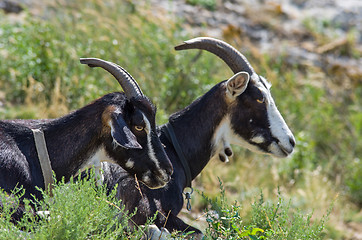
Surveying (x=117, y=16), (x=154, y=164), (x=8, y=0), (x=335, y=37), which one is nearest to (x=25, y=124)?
(x=154, y=164)

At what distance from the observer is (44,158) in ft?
15.6

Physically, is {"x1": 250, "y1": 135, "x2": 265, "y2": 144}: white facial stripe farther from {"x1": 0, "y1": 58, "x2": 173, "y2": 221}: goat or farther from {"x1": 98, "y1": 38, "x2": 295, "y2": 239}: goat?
{"x1": 0, "y1": 58, "x2": 173, "y2": 221}: goat

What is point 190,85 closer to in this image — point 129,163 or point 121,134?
point 129,163

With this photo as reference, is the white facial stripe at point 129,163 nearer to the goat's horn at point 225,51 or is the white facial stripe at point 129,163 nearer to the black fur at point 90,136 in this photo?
the black fur at point 90,136

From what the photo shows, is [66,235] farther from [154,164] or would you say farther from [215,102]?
[215,102]

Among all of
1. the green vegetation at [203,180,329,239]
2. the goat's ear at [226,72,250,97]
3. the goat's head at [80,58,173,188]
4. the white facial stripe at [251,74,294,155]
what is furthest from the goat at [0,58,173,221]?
the white facial stripe at [251,74,294,155]

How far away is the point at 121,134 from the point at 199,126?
1.44m

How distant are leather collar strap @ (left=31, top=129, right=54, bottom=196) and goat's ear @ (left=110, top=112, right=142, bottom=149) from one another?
0.61 m

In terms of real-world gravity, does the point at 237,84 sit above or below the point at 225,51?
below

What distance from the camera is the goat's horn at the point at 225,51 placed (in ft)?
20.2

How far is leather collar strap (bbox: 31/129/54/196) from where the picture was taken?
470cm

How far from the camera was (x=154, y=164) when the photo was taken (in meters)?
4.94

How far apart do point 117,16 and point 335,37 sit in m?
7.20

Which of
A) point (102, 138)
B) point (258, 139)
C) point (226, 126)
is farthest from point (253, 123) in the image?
point (102, 138)
